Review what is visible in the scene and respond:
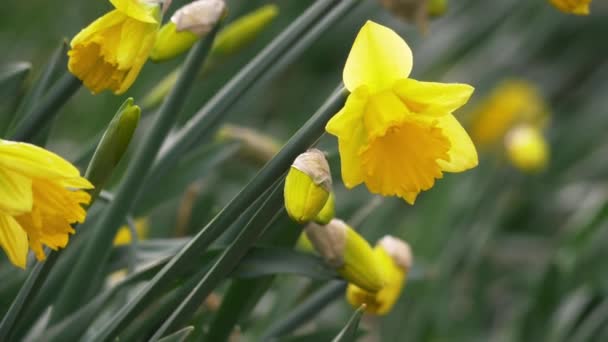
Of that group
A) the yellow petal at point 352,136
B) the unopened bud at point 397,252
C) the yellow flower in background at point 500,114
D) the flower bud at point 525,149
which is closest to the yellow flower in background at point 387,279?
the unopened bud at point 397,252

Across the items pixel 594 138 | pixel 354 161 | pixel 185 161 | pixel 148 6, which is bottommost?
pixel 594 138

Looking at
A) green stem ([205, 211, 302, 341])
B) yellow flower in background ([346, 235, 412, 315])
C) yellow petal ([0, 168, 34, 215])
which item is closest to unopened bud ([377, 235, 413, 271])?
yellow flower in background ([346, 235, 412, 315])

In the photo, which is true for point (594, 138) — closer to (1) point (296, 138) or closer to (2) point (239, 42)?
(2) point (239, 42)

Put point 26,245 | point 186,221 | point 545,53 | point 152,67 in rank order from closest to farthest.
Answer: point 26,245 → point 186,221 → point 152,67 → point 545,53

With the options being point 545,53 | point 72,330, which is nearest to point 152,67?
point 72,330

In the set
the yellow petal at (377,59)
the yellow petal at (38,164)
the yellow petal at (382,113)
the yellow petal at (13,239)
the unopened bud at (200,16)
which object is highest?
the unopened bud at (200,16)

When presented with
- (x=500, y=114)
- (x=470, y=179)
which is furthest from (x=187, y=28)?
(x=500, y=114)

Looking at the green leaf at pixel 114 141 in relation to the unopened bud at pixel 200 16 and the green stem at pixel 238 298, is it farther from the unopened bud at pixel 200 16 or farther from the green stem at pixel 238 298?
the green stem at pixel 238 298

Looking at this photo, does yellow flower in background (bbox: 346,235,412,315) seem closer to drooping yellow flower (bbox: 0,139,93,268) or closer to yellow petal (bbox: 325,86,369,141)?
yellow petal (bbox: 325,86,369,141)
